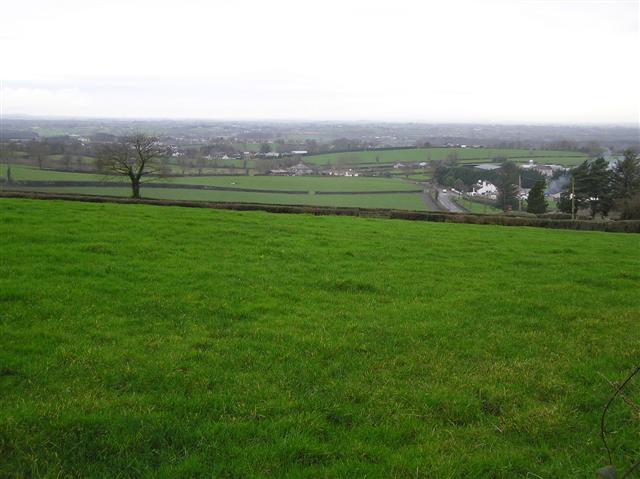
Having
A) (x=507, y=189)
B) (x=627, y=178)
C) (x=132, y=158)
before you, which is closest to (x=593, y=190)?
(x=627, y=178)

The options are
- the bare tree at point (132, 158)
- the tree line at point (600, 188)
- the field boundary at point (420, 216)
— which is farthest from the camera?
the tree line at point (600, 188)

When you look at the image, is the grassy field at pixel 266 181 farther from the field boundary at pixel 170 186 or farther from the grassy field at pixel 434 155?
the grassy field at pixel 434 155

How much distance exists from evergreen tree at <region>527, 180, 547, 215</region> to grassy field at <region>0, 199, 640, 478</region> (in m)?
29.7

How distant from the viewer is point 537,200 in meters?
43.2

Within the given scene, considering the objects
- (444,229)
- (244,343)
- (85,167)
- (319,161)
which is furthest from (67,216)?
(319,161)

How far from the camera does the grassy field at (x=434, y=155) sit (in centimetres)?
7578

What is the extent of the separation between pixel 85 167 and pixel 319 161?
38809 mm

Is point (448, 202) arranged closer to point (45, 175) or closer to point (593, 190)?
point (593, 190)

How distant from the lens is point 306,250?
15312 mm

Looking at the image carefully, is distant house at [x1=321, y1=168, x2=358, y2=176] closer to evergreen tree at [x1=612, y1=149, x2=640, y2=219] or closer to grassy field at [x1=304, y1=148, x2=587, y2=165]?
grassy field at [x1=304, y1=148, x2=587, y2=165]

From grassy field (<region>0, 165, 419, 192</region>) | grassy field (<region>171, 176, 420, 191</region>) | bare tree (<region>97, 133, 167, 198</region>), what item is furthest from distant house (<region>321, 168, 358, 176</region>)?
bare tree (<region>97, 133, 167, 198</region>)

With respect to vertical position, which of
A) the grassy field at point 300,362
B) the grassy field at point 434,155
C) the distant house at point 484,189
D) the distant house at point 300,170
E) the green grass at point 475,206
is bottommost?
the green grass at point 475,206

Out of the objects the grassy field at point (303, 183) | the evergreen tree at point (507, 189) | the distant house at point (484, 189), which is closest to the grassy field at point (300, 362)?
the evergreen tree at point (507, 189)

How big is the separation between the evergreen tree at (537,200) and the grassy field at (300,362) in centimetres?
2966
